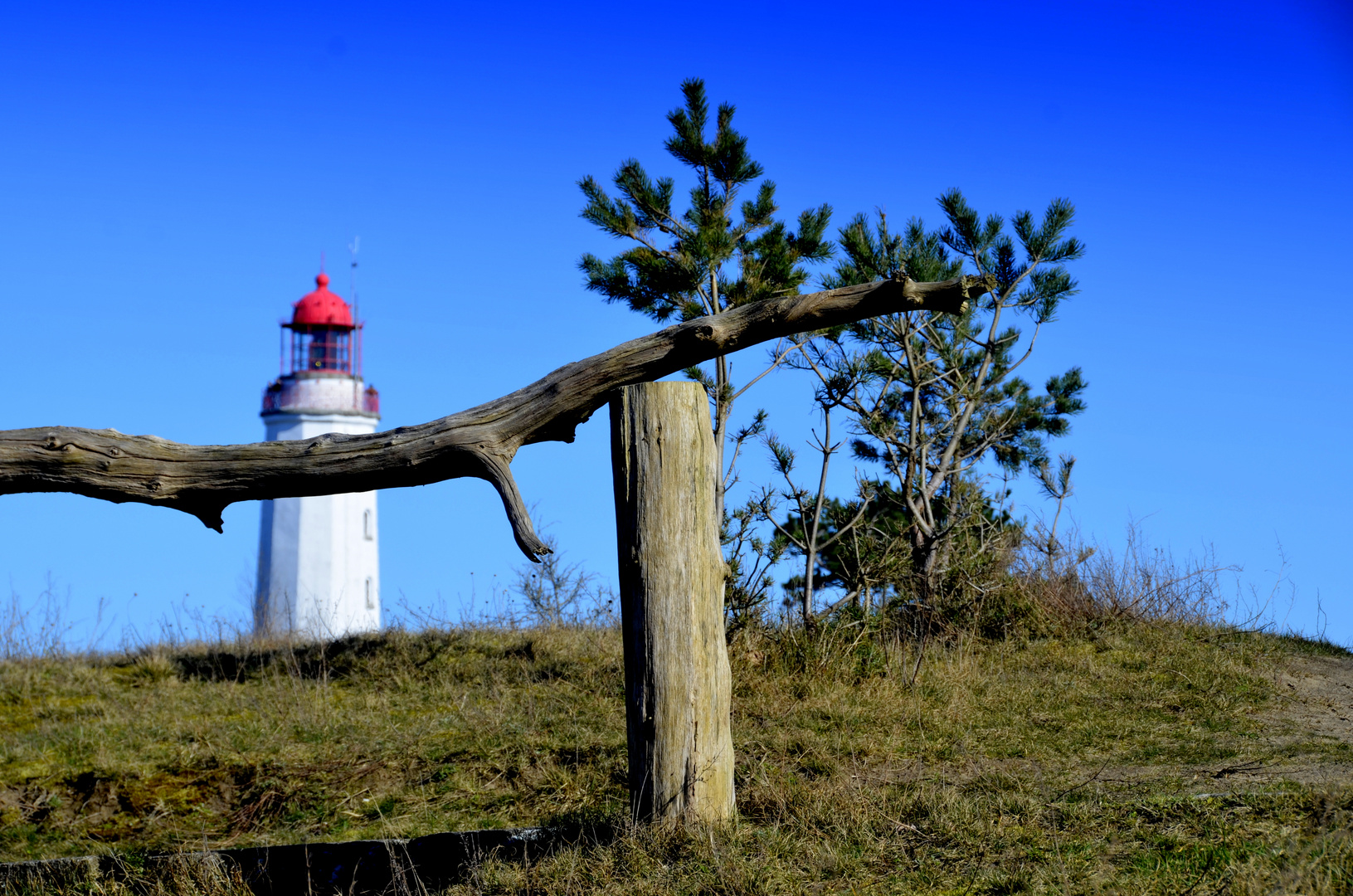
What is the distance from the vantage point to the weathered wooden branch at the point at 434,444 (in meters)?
6.03

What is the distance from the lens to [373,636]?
36.7 feet

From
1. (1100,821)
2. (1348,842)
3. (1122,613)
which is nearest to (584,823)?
(1100,821)

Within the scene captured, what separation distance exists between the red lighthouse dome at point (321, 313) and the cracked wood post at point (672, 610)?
67.6 ft

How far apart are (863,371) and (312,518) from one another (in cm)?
1644

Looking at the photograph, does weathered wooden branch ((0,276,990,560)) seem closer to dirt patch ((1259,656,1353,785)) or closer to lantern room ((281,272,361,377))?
dirt patch ((1259,656,1353,785))

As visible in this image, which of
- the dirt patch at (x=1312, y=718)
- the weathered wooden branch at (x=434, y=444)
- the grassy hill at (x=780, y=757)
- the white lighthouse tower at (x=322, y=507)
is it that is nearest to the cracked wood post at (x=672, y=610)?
the grassy hill at (x=780, y=757)

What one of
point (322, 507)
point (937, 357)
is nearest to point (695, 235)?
point (937, 357)

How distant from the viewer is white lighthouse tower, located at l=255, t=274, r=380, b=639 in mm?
23688

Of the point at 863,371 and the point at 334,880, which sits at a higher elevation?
the point at 863,371

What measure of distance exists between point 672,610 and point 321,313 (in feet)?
69.9

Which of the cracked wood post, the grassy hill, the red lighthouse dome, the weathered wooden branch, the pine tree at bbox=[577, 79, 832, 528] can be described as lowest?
the grassy hill

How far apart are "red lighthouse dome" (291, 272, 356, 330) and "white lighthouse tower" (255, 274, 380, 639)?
0.06 ft

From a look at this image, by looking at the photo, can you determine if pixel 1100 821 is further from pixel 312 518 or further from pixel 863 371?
pixel 312 518

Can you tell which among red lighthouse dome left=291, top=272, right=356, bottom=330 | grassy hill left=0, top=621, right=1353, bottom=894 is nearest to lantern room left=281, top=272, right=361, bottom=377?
red lighthouse dome left=291, top=272, right=356, bottom=330
